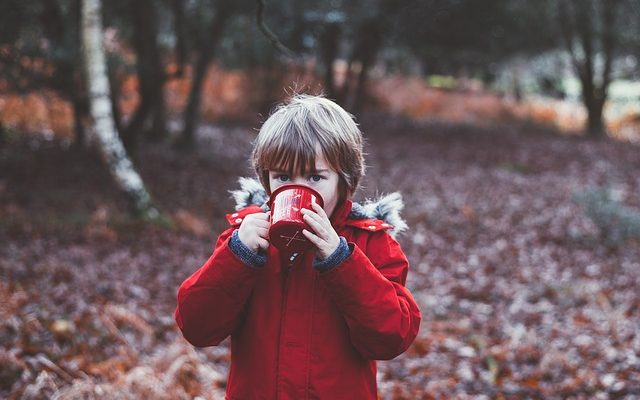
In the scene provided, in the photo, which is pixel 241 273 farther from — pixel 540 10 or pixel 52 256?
pixel 540 10

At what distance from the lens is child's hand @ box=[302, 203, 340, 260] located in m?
1.76

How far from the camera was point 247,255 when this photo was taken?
74.4 inches

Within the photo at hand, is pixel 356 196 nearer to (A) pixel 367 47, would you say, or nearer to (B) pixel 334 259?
(B) pixel 334 259

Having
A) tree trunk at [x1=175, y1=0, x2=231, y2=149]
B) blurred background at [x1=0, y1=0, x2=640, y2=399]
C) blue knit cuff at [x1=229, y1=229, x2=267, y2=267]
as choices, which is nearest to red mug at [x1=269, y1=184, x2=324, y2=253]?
blue knit cuff at [x1=229, y1=229, x2=267, y2=267]

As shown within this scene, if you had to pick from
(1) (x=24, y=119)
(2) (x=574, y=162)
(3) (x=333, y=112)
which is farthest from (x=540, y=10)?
(3) (x=333, y=112)

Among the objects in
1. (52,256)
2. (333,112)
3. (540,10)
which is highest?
(540,10)

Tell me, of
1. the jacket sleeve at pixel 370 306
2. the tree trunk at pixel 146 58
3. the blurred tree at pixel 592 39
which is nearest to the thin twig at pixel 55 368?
the jacket sleeve at pixel 370 306

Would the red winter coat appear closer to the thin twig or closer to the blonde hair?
the blonde hair

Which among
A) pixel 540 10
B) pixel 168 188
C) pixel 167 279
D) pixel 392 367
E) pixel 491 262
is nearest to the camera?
pixel 392 367

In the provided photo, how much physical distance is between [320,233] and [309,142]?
1.07 feet

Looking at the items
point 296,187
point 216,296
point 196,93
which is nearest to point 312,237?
point 296,187

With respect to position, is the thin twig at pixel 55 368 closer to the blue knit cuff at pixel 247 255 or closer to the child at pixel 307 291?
the child at pixel 307 291

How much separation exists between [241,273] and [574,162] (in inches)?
577

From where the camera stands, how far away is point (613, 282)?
7305 mm
